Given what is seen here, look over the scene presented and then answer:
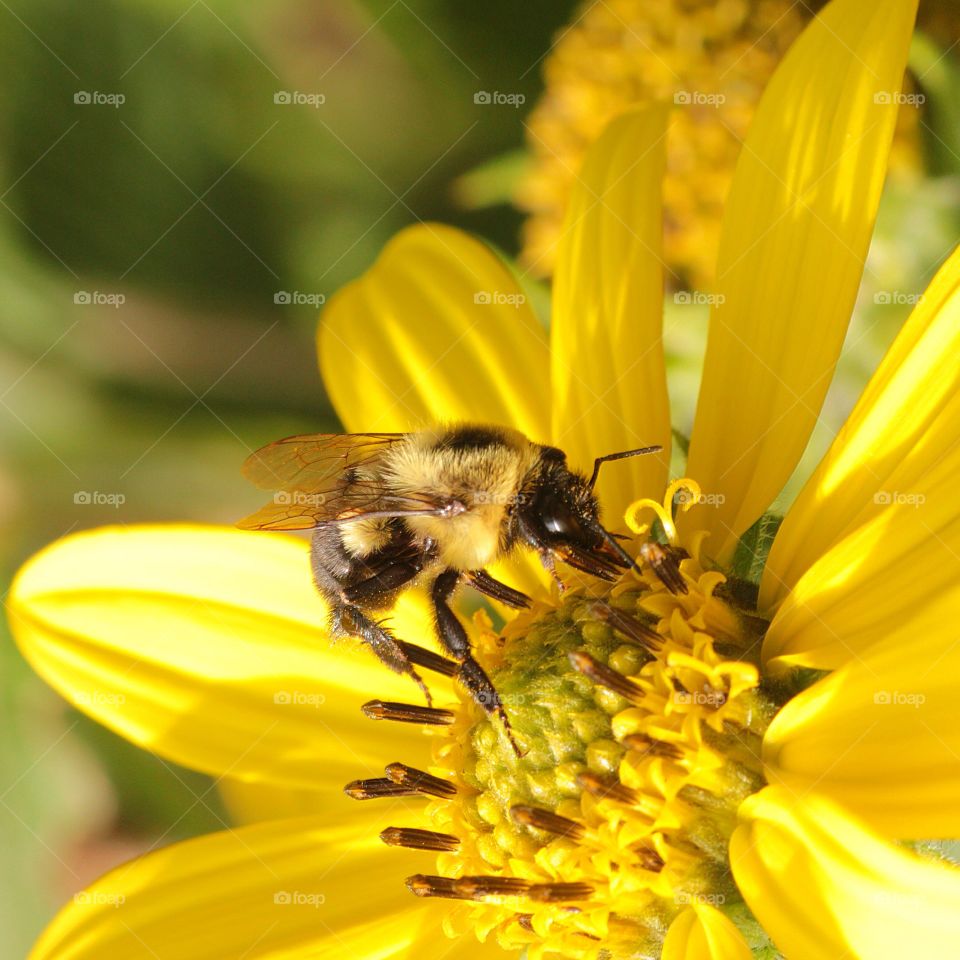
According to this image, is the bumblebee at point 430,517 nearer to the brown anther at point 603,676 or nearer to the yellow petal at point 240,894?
the brown anther at point 603,676

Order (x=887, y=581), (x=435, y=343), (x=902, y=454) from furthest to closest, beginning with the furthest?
1. (x=435, y=343)
2. (x=902, y=454)
3. (x=887, y=581)

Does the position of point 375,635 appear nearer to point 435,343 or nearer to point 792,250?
point 435,343

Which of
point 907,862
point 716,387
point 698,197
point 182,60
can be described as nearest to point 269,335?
point 182,60

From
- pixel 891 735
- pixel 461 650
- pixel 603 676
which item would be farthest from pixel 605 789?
pixel 891 735

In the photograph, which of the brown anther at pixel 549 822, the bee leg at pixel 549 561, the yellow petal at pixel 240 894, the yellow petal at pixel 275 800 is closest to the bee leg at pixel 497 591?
the bee leg at pixel 549 561

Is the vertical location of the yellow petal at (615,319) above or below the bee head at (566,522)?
above

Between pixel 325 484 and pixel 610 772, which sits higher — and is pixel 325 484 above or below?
above
